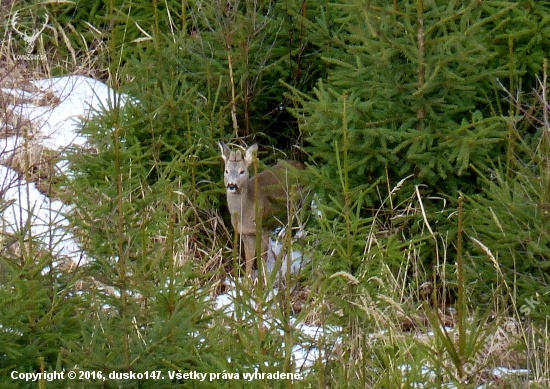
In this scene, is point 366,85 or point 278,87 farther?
point 278,87

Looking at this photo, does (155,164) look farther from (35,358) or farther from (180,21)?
(35,358)

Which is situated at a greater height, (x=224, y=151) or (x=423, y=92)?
(x=224, y=151)

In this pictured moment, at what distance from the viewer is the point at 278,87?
A: 759 centimetres

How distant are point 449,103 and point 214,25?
2.42 meters

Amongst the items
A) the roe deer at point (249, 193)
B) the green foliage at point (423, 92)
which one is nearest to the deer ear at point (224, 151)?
the roe deer at point (249, 193)

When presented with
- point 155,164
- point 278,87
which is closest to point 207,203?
point 155,164

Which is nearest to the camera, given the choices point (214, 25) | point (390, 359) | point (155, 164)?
point (390, 359)

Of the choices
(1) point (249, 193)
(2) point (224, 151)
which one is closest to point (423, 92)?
(2) point (224, 151)

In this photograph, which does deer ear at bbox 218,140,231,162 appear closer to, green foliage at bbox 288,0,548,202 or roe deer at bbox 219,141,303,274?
roe deer at bbox 219,141,303,274

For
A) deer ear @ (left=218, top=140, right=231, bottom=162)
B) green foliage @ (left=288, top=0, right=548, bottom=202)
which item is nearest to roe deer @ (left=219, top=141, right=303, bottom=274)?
deer ear @ (left=218, top=140, right=231, bottom=162)

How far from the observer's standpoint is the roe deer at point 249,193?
690 cm

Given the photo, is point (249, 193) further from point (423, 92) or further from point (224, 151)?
point (423, 92)

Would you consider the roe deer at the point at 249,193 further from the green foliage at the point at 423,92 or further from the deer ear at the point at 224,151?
the green foliage at the point at 423,92

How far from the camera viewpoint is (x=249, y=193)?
7.40 meters
